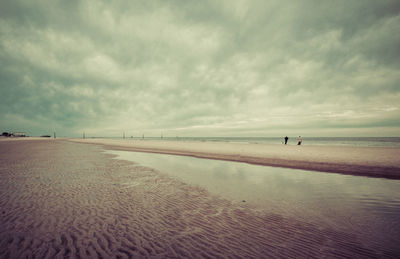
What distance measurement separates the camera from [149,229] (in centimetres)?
555

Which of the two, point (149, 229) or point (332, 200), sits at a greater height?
point (149, 229)

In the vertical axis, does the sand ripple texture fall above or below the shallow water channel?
above

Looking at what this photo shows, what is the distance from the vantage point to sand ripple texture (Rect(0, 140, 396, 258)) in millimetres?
4383

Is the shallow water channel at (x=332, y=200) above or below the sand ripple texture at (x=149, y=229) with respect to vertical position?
below

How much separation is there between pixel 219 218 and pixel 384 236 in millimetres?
5385

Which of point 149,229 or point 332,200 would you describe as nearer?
point 149,229

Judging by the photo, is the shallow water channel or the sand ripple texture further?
the shallow water channel

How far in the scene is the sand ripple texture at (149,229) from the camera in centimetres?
438

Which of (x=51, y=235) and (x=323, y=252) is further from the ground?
(x=51, y=235)

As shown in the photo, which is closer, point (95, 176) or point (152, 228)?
point (152, 228)

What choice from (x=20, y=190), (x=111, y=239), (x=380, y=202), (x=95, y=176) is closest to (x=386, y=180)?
(x=380, y=202)

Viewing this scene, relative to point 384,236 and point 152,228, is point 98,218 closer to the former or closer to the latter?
point 152,228

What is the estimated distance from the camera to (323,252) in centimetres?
449

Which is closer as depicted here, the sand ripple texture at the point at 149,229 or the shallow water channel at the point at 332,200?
the sand ripple texture at the point at 149,229
